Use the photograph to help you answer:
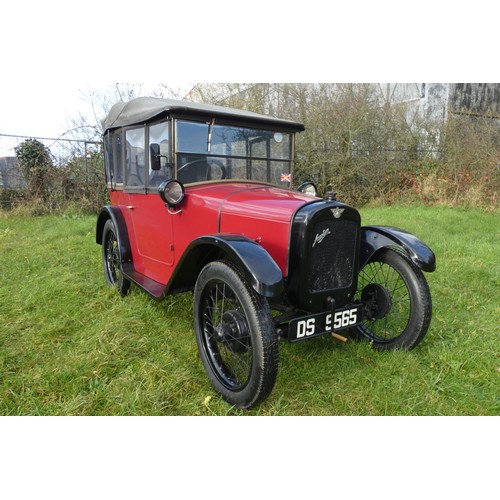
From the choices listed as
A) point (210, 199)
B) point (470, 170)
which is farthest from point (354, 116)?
point (210, 199)

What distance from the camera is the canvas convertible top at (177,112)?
10.4 feet

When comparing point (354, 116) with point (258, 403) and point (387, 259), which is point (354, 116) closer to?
point (387, 259)

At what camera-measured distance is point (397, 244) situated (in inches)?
119

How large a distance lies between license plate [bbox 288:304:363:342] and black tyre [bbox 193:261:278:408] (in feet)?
0.85

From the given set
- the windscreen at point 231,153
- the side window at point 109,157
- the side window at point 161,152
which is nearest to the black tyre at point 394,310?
the windscreen at point 231,153

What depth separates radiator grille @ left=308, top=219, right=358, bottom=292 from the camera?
257 centimetres

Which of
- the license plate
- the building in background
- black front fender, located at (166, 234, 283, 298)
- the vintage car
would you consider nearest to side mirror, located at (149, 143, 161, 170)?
the vintage car

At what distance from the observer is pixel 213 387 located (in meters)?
2.58

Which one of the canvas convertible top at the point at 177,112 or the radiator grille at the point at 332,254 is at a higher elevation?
the canvas convertible top at the point at 177,112

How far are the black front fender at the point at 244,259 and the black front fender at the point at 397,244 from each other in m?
1.16

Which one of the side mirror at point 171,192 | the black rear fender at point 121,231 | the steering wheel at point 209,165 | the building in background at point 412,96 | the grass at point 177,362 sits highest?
the building in background at point 412,96

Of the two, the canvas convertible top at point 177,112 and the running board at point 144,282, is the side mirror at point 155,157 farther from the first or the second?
the running board at point 144,282

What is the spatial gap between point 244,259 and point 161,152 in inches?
Answer: 62.3

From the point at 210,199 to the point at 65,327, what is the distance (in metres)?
1.70
